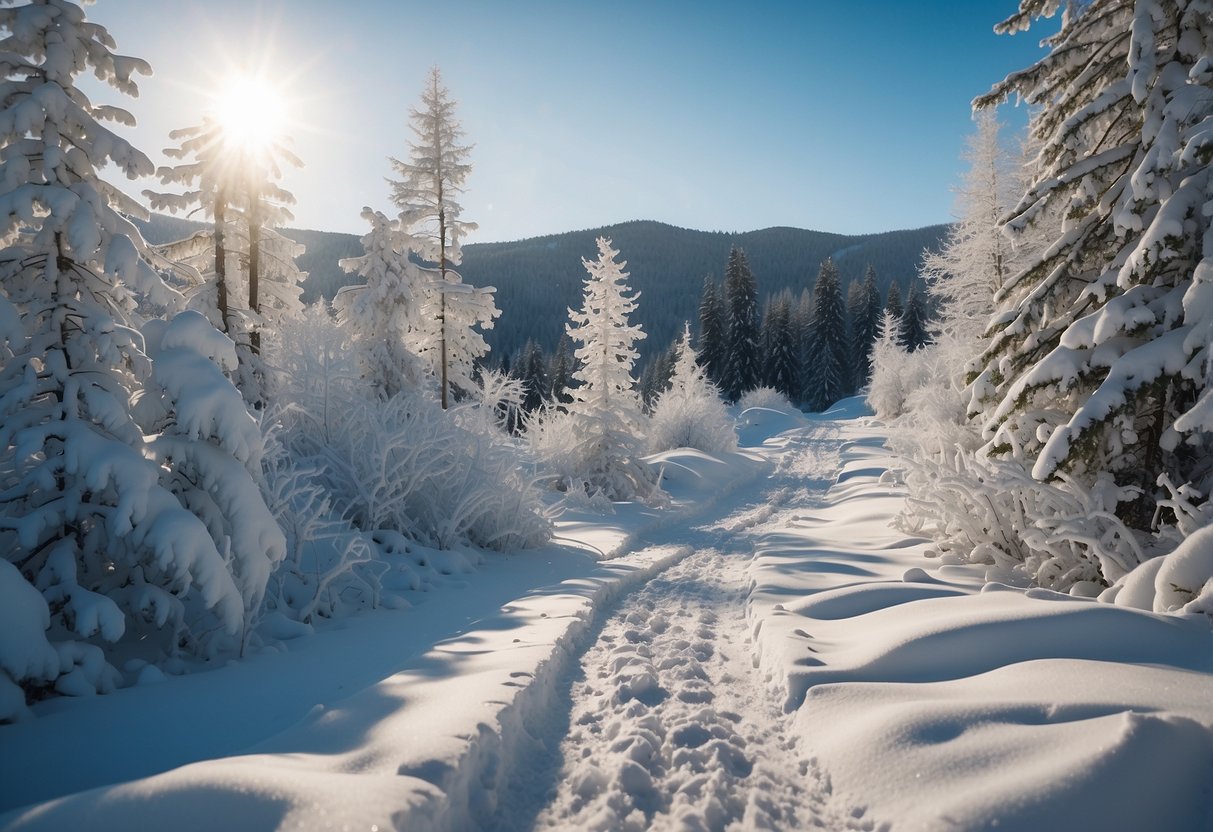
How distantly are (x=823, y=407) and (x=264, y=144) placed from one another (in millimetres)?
48501

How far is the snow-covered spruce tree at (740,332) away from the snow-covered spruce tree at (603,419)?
3417cm

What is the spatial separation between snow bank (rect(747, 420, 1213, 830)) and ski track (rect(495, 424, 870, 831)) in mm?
182

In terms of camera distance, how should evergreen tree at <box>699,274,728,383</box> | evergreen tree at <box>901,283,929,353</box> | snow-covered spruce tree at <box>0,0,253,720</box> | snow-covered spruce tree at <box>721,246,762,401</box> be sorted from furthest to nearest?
1. evergreen tree at <box>901,283,929,353</box>
2. evergreen tree at <box>699,274,728,383</box>
3. snow-covered spruce tree at <box>721,246,762,401</box>
4. snow-covered spruce tree at <box>0,0,253,720</box>

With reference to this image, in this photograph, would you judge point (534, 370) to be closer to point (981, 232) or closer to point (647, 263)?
point (981, 232)

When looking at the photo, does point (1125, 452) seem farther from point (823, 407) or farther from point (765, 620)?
point (823, 407)

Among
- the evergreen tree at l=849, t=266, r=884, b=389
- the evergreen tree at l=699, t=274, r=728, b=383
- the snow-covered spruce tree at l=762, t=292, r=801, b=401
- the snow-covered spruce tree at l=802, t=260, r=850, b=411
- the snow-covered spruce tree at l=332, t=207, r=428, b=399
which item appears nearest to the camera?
the snow-covered spruce tree at l=332, t=207, r=428, b=399

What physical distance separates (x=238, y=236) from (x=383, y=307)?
3.84 m

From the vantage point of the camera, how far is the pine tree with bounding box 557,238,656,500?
44.3 ft

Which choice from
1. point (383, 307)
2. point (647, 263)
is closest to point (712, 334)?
point (383, 307)

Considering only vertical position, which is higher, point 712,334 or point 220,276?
Answer: point 712,334

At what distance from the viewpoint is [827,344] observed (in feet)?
171

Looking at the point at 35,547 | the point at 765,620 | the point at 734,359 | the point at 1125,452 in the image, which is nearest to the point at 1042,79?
the point at 1125,452

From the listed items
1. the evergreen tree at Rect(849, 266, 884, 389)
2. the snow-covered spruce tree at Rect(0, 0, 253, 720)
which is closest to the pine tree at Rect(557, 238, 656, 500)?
the snow-covered spruce tree at Rect(0, 0, 253, 720)

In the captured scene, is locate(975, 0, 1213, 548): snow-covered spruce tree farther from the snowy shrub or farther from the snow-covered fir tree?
the snow-covered fir tree
